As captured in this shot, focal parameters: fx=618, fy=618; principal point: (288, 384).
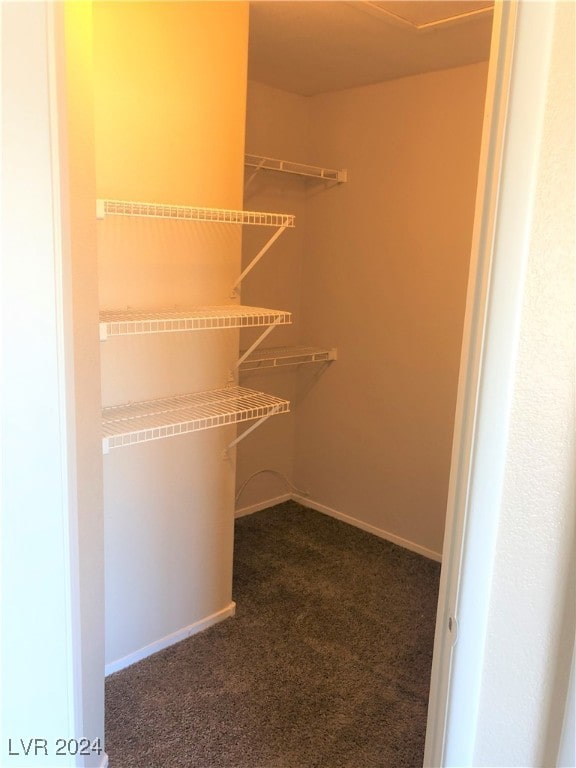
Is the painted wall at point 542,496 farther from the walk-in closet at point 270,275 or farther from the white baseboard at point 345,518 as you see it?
the white baseboard at point 345,518

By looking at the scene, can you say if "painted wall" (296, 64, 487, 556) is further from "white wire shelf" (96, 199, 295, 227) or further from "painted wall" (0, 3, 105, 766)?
"painted wall" (0, 3, 105, 766)

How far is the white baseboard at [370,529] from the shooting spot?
3.33 meters

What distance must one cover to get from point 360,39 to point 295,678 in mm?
2553

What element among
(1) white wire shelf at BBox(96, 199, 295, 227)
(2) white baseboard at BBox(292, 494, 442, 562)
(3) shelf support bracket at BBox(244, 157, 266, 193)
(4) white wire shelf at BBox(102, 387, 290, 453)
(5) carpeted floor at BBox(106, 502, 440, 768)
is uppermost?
(3) shelf support bracket at BBox(244, 157, 266, 193)

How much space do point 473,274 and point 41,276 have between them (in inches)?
31.7

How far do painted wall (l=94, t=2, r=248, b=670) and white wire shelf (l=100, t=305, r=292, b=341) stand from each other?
0.08 metres

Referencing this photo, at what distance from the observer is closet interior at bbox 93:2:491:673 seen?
2111mm

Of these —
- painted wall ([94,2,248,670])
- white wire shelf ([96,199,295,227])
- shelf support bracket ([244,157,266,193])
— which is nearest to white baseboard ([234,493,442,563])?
painted wall ([94,2,248,670])

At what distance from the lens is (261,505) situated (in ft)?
12.5

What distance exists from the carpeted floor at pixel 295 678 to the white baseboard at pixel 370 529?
10 cm

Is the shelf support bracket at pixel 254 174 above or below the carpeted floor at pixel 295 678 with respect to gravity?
above

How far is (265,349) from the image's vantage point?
3.55 meters

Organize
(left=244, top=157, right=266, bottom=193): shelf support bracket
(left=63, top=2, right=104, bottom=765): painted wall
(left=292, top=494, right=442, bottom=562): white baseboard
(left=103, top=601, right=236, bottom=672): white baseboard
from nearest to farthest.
Result: (left=63, top=2, right=104, bottom=765): painted wall → (left=103, top=601, right=236, bottom=672): white baseboard → (left=244, top=157, right=266, bottom=193): shelf support bracket → (left=292, top=494, right=442, bottom=562): white baseboard

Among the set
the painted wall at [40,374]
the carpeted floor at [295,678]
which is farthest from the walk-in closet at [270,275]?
the painted wall at [40,374]
